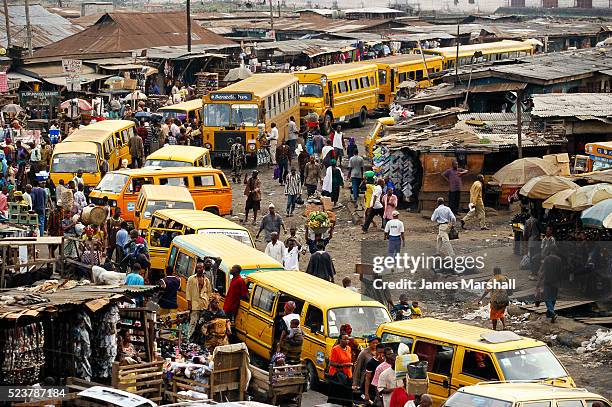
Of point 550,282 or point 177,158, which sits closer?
point 550,282

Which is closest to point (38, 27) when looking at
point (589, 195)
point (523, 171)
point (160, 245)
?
point (523, 171)

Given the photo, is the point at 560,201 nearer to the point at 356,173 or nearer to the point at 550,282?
the point at 550,282

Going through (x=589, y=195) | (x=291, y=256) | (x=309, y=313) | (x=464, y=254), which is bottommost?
(x=464, y=254)

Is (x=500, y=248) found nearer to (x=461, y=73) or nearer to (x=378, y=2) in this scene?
(x=461, y=73)

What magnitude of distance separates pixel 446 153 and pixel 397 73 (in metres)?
19.7

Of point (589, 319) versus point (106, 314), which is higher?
point (106, 314)

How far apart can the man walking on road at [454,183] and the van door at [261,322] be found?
11.3 meters

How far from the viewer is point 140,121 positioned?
3988 cm

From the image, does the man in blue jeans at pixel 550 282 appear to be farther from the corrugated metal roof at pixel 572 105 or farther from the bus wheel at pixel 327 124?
the bus wheel at pixel 327 124

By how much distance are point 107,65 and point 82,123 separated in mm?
11170

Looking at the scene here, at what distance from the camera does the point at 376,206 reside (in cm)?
2812

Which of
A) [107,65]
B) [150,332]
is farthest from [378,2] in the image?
[150,332]

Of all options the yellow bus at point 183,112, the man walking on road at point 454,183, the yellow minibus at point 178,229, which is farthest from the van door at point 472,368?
the yellow bus at point 183,112

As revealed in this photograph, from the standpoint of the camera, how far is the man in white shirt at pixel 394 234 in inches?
953
